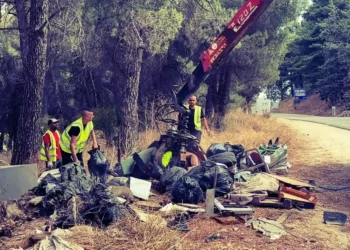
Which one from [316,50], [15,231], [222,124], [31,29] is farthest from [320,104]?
[15,231]

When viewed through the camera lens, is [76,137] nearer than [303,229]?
No

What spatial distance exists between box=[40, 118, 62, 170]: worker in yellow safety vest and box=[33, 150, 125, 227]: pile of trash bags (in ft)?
3.96

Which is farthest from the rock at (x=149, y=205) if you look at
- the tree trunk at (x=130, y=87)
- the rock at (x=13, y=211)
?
the tree trunk at (x=130, y=87)

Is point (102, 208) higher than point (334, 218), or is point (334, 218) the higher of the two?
point (102, 208)

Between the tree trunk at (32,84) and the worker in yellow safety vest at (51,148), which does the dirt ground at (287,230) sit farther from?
the tree trunk at (32,84)

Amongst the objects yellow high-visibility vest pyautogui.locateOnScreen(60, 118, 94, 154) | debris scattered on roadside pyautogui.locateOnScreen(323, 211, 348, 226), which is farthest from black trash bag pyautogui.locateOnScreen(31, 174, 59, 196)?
debris scattered on roadside pyautogui.locateOnScreen(323, 211, 348, 226)

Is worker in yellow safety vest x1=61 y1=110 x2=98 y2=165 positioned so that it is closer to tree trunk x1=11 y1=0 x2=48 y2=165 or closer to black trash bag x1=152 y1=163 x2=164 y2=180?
black trash bag x1=152 y1=163 x2=164 y2=180

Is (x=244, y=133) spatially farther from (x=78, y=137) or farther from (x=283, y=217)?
(x=283, y=217)

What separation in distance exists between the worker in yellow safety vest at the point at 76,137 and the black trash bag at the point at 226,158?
7.69 ft

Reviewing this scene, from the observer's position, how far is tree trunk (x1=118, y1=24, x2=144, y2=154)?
12.2m

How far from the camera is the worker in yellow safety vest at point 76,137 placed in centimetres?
831

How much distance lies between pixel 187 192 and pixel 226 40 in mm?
5175

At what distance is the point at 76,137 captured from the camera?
8320 millimetres

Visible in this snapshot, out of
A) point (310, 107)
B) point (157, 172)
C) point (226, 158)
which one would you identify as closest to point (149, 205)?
point (157, 172)
